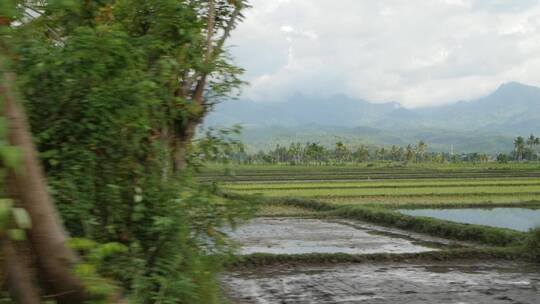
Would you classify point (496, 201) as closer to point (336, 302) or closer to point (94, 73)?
point (336, 302)

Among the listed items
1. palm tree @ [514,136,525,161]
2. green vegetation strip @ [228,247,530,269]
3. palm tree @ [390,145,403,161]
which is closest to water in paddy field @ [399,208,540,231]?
green vegetation strip @ [228,247,530,269]

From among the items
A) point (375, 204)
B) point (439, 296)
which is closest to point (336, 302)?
point (439, 296)

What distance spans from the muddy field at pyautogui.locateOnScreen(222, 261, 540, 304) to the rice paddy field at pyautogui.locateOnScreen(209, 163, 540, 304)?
16 mm

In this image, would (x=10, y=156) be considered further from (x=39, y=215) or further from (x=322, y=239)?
(x=322, y=239)

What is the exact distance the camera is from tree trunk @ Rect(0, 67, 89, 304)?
4.74 ft

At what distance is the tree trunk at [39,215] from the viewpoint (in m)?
1.45

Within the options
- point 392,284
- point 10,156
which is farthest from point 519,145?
point 10,156

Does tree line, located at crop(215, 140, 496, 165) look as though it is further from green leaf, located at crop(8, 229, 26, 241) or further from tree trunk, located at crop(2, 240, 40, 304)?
green leaf, located at crop(8, 229, 26, 241)

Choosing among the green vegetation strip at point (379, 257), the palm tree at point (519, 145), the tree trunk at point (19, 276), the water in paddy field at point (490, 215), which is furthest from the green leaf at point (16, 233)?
the palm tree at point (519, 145)

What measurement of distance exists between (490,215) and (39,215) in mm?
21817

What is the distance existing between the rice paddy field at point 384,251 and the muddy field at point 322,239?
0.09 ft

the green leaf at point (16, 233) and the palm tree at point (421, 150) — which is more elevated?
the palm tree at point (421, 150)

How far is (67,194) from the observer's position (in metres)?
2.78

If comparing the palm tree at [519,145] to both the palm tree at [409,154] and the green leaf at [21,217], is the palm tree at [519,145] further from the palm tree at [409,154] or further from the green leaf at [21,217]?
the green leaf at [21,217]
